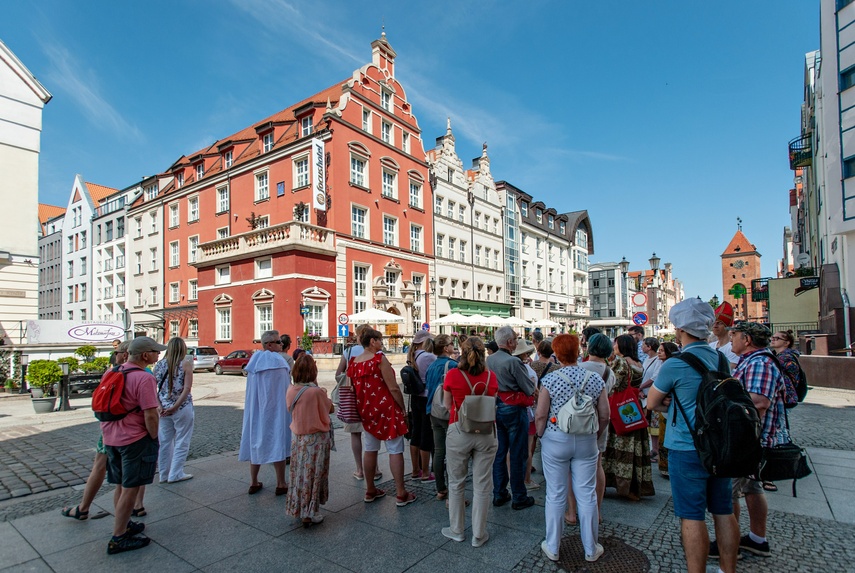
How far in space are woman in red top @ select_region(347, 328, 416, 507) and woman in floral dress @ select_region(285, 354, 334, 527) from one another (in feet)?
1.84

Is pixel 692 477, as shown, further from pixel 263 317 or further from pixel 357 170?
pixel 357 170

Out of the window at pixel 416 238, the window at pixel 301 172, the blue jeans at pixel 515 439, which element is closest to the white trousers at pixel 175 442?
the blue jeans at pixel 515 439

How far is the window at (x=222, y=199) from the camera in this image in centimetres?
3447

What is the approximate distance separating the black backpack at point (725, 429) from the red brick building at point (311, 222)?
24.4 m

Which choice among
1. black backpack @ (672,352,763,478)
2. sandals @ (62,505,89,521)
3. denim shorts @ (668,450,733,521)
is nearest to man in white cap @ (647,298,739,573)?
denim shorts @ (668,450,733,521)

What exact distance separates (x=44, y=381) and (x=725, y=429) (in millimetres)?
15147

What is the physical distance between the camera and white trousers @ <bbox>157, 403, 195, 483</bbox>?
6074 mm

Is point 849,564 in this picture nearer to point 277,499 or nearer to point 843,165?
point 277,499

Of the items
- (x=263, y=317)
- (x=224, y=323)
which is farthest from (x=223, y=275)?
(x=263, y=317)

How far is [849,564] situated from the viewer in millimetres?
3771

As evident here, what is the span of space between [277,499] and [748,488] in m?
4.63

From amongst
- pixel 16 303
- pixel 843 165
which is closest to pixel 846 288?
pixel 843 165

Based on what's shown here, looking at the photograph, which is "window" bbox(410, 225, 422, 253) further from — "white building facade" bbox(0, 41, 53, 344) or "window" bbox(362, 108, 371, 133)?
"white building facade" bbox(0, 41, 53, 344)

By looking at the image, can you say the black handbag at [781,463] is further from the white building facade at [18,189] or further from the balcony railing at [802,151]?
the balcony railing at [802,151]
